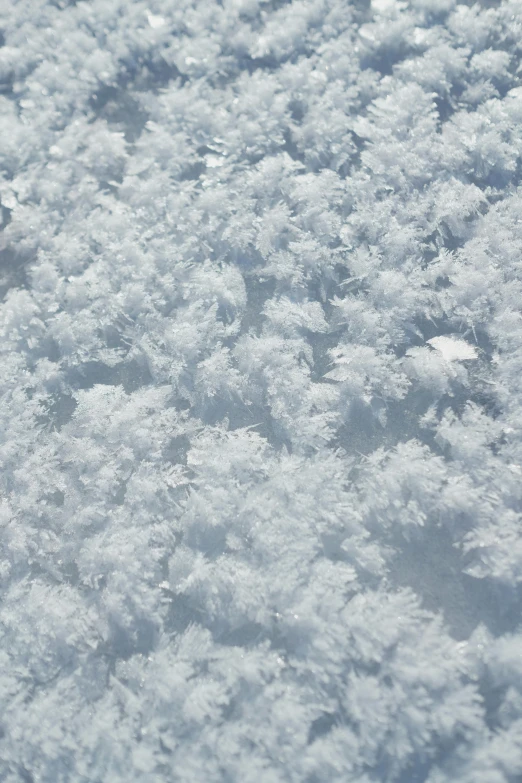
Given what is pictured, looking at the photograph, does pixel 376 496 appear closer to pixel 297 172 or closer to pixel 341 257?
pixel 341 257

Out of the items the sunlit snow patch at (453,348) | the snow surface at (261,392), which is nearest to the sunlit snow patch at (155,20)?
the snow surface at (261,392)

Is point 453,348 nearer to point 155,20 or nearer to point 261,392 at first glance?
point 261,392

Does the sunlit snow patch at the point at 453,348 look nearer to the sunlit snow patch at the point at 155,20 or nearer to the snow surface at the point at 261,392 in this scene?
the snow surface at the point at 261,392

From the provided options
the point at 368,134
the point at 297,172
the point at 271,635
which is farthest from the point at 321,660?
the point at 368,134

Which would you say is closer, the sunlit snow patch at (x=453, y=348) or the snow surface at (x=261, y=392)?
the snow surface at (x=261, y=392)

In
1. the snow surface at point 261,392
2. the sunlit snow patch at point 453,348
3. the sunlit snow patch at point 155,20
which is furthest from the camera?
the sunlit snow patch at point 155,20

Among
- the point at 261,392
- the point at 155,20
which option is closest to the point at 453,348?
the point at 261,392
